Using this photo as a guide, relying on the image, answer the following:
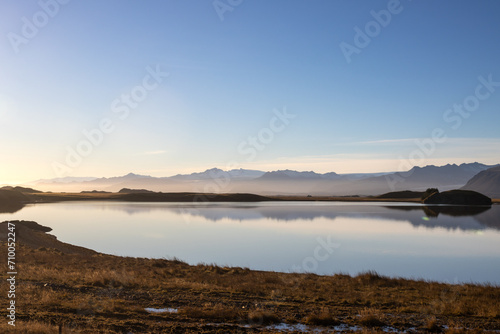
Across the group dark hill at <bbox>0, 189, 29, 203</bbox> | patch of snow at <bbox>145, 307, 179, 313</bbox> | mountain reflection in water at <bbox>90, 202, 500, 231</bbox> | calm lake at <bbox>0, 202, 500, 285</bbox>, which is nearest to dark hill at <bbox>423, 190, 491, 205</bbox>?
mountain reflection in water at <bbox>90, 202, 500, 231</bbox>

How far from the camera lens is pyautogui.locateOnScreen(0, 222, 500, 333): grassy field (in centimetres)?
1189

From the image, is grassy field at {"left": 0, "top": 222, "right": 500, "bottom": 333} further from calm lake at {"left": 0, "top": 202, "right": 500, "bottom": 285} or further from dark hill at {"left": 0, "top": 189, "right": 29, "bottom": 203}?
dark hill at {"left": 0, "top": 189, "right": 29, "bottom": 203}

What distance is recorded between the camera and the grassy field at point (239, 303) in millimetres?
11891

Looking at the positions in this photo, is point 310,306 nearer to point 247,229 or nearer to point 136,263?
point 136,263

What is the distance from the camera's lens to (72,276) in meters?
19.6

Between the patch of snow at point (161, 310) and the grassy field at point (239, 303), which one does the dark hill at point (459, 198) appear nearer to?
the grassy field at point (239, 303)

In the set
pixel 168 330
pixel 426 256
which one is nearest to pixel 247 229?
pixel 426 256

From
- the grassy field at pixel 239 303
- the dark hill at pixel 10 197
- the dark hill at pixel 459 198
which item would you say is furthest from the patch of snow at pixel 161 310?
the dark hill at pixel 10 197

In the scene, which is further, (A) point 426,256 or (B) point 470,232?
(B) point 470,232

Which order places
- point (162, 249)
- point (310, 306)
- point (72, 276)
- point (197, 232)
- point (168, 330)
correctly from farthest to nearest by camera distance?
point (197, 232) < point (162, 249) < point (72, 276) < point (310, 306) < point (168, 330)

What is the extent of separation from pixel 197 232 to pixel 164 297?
1251 inches

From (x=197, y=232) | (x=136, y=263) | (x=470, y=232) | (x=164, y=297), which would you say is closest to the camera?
(x=164, y=297)

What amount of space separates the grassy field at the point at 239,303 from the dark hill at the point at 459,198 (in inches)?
4274

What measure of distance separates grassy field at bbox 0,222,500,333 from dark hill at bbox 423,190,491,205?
108556mm
